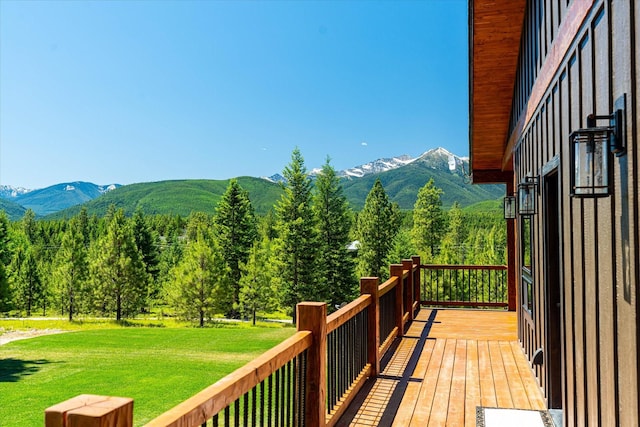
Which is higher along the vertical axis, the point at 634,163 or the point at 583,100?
the point at 583,100

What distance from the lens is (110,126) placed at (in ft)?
625

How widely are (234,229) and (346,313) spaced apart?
3562 centimetres

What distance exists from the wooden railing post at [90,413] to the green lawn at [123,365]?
511 inches

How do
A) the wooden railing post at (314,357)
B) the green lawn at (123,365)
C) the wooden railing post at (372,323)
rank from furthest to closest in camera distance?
the green lawn at (123,365), the wooden railing post at (372,323), the wooden railing post at (314,357)

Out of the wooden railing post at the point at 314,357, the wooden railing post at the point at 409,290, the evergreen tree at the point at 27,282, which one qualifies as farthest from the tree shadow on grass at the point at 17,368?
→ the evergreen tree at the point at 27,282

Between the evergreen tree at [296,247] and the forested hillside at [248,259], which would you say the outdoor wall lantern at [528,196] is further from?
the forested hillside at [248,259]

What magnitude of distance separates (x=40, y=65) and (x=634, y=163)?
100985mm

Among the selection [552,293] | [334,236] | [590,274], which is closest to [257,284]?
[334,236]

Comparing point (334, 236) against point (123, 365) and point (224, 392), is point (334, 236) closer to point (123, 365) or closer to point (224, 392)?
point (123, 365)

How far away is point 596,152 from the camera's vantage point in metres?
2.21

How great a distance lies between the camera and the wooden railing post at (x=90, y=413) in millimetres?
1179

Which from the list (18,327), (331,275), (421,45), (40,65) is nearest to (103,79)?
(40,65)

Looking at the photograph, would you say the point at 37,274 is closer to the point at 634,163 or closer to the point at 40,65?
the point at 634,163

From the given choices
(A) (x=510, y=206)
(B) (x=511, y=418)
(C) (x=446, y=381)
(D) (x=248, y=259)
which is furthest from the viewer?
(D) (x=248, y=259)
